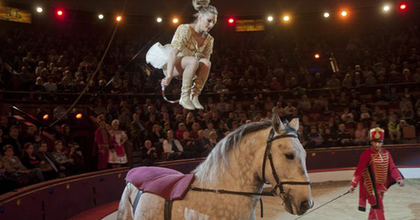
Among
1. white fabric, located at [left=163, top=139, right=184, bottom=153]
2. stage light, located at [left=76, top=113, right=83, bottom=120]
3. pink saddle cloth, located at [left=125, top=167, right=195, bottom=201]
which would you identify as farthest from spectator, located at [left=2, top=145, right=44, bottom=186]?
stage light, located at [left=76, top=113, right=83, bottom=120]

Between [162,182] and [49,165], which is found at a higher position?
[162,182]

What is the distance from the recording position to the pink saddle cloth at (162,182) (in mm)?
2754

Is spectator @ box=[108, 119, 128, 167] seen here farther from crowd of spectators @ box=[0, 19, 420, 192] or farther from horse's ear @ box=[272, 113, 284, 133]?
horse's ear @ box=[272, 113, 284, 133]

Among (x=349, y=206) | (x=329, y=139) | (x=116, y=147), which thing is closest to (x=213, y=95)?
(x=329, y=139)

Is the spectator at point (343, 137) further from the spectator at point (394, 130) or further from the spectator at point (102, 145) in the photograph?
the spectator at point (102, 145)

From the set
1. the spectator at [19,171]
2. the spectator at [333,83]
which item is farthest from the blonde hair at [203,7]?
the spectator at [333,83]

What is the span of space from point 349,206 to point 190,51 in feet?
16.6

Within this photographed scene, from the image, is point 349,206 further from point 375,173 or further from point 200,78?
point 200,78

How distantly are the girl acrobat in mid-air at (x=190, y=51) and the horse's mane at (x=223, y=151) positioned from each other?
1.86ft

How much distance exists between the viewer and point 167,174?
10.4ft

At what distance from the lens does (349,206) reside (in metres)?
6.87

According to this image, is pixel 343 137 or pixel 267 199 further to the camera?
pixel 343 137

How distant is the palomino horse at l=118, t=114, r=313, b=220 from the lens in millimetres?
2391

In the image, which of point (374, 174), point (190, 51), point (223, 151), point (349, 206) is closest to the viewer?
point (223, 151)
